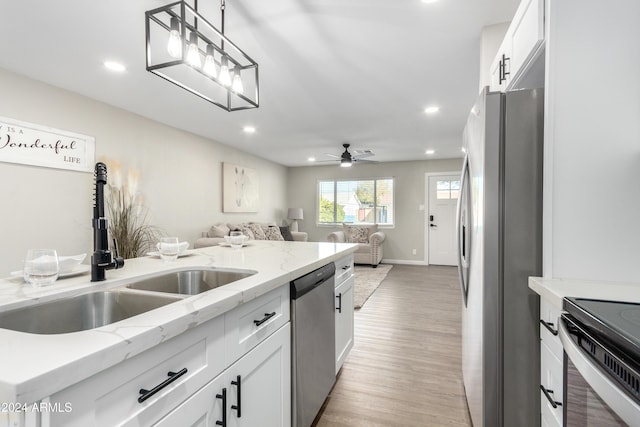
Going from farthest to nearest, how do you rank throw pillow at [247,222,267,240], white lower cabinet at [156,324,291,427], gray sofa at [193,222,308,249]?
throw pillow at [247,222,267,240], gray sofa at [193,222,308,249], white lower cabinet at [156,324,291,427]

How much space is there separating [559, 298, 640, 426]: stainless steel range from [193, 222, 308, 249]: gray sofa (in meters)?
4.31

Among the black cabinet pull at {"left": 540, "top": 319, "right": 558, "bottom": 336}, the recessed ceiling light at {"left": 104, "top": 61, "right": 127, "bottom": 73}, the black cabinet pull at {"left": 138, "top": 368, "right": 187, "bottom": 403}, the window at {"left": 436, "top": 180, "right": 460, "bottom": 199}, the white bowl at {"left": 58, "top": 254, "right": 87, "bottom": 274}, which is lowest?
the black cabinet pull at {"left": 138, "top": 368, "right": 187, "bottom": 403}

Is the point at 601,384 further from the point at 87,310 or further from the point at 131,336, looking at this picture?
the point at 87,310

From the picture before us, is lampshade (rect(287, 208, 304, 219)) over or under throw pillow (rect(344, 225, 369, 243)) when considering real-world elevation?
over

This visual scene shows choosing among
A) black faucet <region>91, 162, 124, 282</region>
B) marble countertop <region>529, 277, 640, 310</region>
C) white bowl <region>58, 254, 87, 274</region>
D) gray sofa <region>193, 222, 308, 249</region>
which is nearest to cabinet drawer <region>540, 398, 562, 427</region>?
marble countertop <region>529, 277, 640, 310</region>

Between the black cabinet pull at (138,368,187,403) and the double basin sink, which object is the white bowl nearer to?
the double basin sink

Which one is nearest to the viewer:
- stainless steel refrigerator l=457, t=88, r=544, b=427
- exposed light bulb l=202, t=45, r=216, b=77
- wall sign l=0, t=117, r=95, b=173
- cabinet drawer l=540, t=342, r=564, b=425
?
cabinet drawer l=540, t=342, r=564, b=425

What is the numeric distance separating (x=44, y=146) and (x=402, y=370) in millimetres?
3922

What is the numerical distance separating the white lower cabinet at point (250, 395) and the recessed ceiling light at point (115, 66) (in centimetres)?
272

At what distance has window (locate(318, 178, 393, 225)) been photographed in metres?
7.50

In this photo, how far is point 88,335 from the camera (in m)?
0.65

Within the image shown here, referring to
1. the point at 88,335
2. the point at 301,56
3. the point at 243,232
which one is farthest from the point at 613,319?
the point at 243,232

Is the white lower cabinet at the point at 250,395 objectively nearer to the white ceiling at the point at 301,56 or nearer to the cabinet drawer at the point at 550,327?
the cabinet drawer at the point at 550,327

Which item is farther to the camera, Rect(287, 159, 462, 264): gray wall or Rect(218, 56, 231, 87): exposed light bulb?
Rect(287, 159, 462, 264): gray wall
